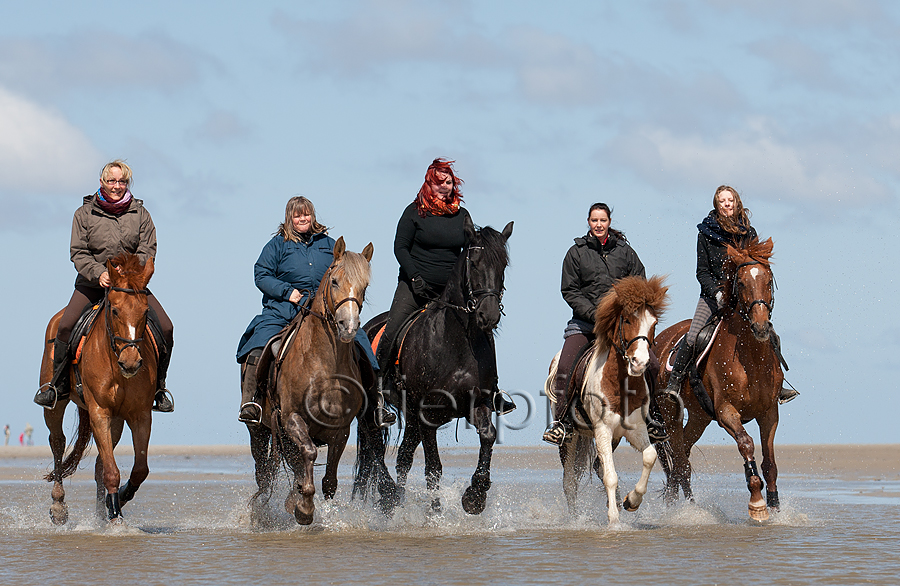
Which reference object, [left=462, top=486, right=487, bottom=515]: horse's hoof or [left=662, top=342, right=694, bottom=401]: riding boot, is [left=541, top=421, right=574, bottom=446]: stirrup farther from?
[left=662, top=342, right=694, bottom=401]: riding boot

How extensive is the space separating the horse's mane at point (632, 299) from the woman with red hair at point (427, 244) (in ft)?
5.74

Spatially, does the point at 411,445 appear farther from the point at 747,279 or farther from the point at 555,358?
the point at 747,279

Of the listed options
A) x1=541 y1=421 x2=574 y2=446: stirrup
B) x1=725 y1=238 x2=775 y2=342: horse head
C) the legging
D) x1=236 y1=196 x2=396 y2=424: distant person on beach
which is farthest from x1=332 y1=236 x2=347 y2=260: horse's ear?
x1=725 y1=238 x2=775 y2=342: horse head

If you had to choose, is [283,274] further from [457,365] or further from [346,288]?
[457,365]

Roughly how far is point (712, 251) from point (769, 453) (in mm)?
2060

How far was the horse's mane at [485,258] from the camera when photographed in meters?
10.2

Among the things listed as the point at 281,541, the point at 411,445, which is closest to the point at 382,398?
the point at 411,445

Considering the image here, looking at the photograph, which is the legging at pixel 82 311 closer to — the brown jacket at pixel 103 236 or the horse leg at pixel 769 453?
the brown jacket at pixel 103 236

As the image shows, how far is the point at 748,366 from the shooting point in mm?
10805

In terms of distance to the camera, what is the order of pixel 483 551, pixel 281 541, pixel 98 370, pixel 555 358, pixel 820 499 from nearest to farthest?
1. pixel 483 551
2. pixel 281 541
3. pixel 98 370
4. pixel 555 358
5. pixel 820 499

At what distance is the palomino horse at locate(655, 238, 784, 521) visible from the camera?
409 inches

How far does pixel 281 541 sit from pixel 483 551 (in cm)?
179

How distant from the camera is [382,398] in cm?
1065

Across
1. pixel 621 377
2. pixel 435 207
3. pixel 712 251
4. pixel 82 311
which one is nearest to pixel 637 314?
pixel 621 377
